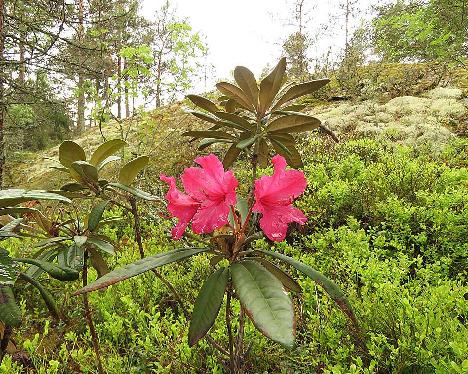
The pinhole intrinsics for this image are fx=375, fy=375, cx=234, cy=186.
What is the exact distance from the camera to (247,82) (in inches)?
49.0

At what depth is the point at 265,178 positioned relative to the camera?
857 mm

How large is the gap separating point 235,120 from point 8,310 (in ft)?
2.72

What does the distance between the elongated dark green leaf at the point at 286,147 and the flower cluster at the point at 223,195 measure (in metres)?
0.42

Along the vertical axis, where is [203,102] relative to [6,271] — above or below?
above

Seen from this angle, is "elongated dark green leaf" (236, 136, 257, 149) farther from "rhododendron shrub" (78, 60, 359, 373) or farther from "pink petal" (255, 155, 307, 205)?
"pink petal" (255, 155, 307, 205)

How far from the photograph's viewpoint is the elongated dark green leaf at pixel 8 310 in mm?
884

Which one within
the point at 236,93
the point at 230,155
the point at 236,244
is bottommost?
the point at 236,244

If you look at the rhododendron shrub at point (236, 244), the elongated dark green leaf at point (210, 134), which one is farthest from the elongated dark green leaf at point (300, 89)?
the rhododendron shrub at point (236, 244)

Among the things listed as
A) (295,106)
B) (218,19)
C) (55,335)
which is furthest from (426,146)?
(218,19)

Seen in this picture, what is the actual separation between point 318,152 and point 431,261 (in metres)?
2.33

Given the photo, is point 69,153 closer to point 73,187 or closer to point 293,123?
point 73,187

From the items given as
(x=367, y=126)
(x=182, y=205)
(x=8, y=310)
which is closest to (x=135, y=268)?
(x=182, y=205)

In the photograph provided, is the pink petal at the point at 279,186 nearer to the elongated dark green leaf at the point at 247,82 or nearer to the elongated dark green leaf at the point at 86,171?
the elongated dark green leaf at the point at 247,82

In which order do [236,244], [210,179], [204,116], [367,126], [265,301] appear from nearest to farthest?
[265,301], [210,179], [236,244], [204,116], [367,126]
